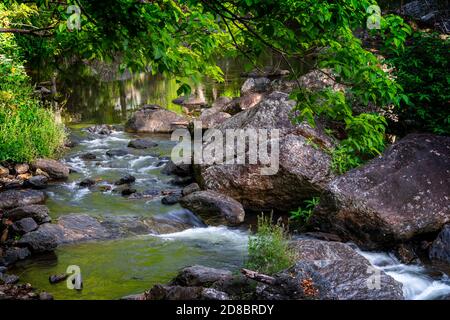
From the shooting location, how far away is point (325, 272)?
21.8ft

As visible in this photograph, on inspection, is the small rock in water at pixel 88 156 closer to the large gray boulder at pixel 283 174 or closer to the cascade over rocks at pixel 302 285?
the large gray boulder at pixel 283 174

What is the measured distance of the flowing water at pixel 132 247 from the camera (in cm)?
821

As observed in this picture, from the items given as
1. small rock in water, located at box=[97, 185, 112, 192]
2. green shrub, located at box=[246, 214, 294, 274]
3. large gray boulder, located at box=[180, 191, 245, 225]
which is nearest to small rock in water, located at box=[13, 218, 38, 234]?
small rock in water, located at box=[97, 185, 112, 192]

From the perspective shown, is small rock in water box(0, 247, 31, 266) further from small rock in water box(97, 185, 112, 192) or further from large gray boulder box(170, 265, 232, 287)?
small rock in water box(97, 185, 112, 192)

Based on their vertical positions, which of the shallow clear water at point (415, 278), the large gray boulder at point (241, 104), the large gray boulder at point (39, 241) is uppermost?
the large gray boulder at point (241, 104)

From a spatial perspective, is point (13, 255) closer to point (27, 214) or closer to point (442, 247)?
point (27, 214)

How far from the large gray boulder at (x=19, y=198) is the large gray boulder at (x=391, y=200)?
6.46 meters

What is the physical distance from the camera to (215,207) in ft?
36.6

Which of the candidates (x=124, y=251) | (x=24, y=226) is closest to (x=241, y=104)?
(x=124, y=251)

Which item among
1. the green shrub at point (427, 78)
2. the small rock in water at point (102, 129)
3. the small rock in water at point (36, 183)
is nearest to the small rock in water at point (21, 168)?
the small rock in water at point (36, 183)

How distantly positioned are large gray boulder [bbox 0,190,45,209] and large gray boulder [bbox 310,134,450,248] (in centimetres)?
646

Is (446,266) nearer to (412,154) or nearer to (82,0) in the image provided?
(412,154)

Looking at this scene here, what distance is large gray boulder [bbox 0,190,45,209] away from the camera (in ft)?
36.8

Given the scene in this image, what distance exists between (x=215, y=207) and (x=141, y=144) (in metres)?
7.22
